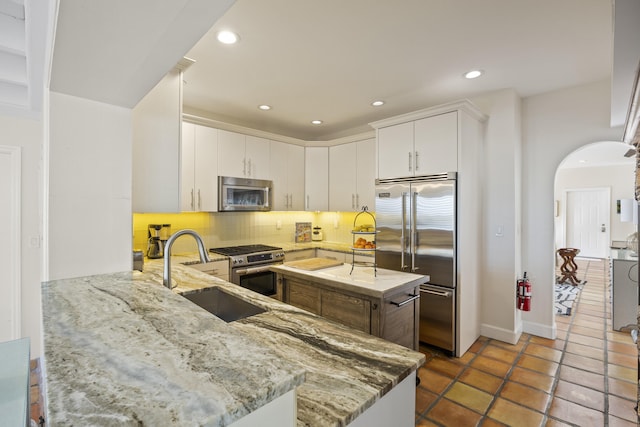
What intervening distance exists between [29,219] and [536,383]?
4.67m

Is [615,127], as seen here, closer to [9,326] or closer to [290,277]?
[290,277]

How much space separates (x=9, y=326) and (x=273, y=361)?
3605 millimetres

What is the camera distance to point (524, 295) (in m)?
3.12

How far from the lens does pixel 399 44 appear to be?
2.19 metres

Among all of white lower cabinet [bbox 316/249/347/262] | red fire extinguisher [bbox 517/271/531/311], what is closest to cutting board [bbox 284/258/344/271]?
white lower cabinet [bbox 316/249/347/262]

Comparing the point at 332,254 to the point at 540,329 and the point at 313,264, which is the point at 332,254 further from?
the point at 540,329

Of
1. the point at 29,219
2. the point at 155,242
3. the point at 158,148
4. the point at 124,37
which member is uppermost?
the point at 124,37

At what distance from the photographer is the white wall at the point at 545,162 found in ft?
9.82

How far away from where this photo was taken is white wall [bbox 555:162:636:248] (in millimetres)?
7534

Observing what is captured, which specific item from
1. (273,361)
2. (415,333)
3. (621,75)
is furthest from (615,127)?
(273,361)

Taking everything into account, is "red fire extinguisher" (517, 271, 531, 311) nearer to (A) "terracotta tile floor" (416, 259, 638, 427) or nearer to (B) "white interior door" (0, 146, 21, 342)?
(A) "terracotta tile floor" (416, 259, 638, 427)

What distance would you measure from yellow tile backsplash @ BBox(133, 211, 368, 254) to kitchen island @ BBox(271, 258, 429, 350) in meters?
1.61

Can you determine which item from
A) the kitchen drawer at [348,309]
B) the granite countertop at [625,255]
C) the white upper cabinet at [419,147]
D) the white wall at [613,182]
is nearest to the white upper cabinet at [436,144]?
the white upper cabinet at [419,147]

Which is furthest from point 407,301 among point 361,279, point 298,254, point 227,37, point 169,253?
point 227,37
